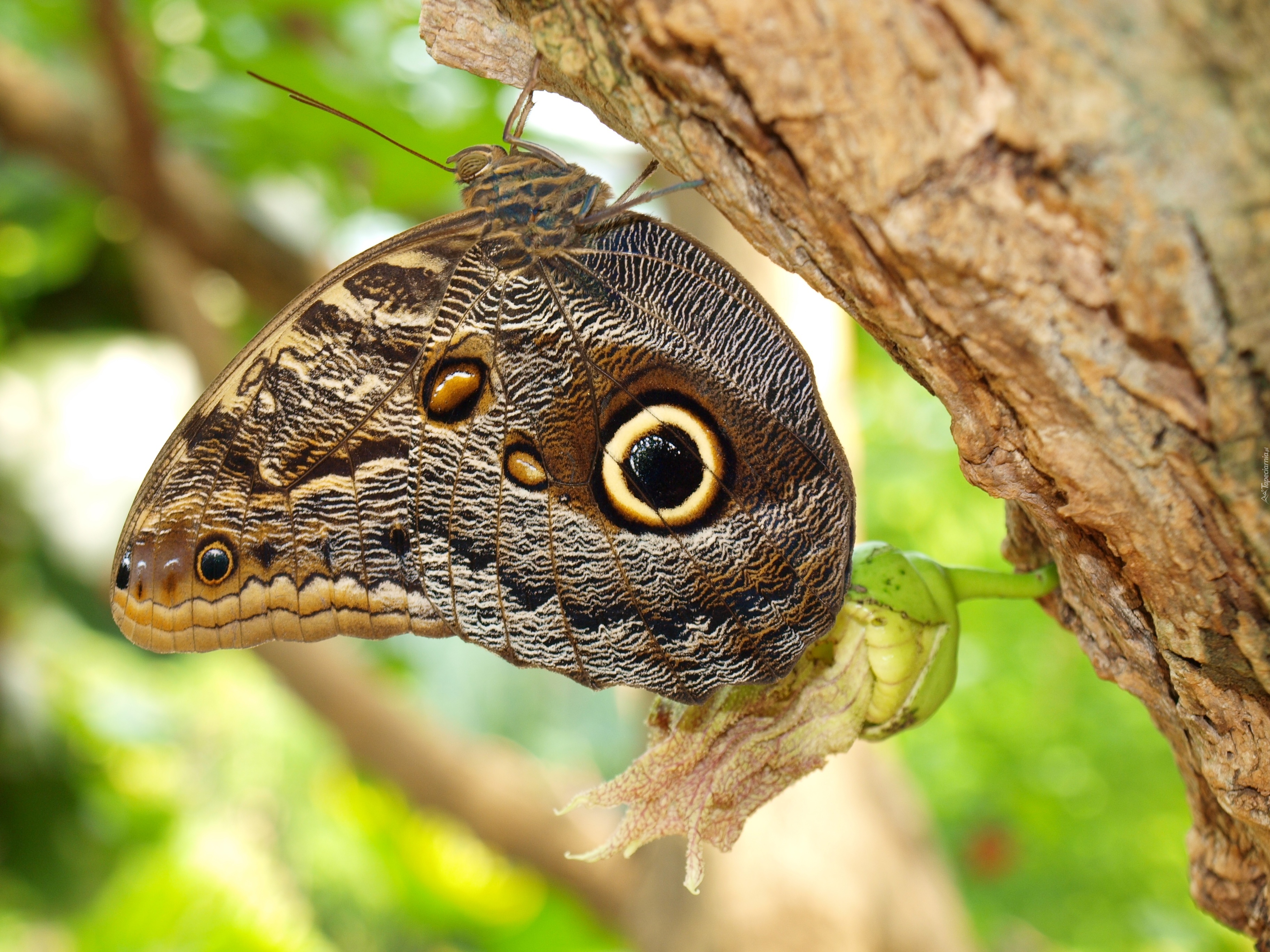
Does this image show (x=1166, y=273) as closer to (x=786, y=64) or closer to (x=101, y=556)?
(x=786, y=64)

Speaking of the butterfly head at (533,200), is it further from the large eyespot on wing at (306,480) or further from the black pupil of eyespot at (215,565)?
the black pupil of eyespot at (215,565)

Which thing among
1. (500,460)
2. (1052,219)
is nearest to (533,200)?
(500,460)

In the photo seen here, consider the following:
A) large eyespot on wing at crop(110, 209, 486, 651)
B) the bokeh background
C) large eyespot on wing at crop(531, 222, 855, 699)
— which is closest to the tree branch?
the bokeh background

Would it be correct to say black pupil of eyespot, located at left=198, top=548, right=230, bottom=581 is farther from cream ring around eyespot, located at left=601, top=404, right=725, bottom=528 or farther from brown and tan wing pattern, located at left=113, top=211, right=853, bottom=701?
cream ring around eyespot, located at left=601, top=404, right=725, bottom=528

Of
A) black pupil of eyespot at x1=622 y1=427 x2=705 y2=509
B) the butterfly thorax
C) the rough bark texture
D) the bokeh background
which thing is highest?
the rough bark texture

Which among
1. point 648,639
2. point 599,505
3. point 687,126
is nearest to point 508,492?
point 599,505

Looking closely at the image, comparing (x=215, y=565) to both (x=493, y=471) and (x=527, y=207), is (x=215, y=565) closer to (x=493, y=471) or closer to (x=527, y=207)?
(x=493, y=471)
